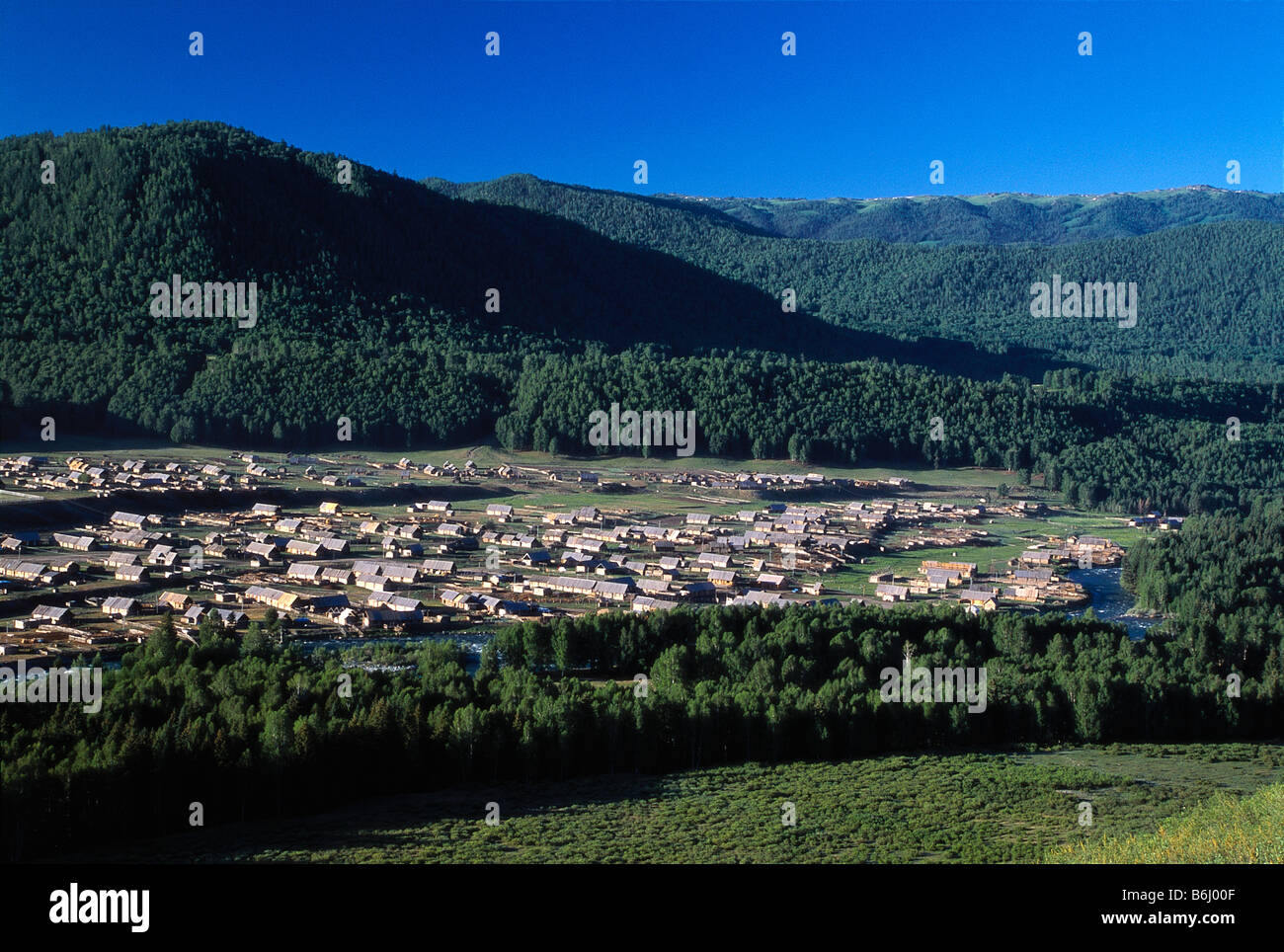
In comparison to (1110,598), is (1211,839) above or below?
above

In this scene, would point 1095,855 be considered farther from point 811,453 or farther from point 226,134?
point 226,134

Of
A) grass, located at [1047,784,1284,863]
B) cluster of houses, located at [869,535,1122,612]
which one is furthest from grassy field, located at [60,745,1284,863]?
cluster of houses, located at [869,535,1122,612]

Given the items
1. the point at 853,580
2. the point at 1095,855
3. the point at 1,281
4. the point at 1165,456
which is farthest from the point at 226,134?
the point at 1095,855

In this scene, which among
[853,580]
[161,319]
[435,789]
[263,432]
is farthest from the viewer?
[161,319]
